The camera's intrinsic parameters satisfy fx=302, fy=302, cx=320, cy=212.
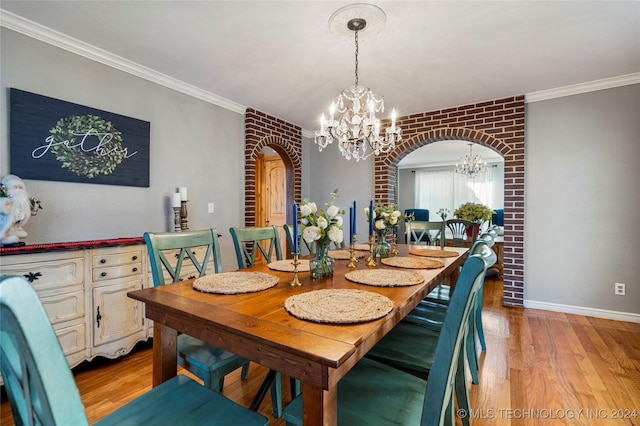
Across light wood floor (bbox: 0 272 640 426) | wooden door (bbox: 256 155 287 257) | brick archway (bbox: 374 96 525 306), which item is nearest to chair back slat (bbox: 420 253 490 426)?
light wood floor (bbox: 0 272 640 426)

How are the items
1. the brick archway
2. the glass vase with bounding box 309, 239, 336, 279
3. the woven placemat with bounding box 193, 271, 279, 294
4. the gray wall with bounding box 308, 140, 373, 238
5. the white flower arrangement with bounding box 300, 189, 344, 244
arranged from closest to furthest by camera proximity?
the woven placemat with bounding box 193, 271, 279, 294
the white flower arrangement with bounding box 300, 189, 344, 244
the glass vase with bounding box 309, 239, 336, 279
the brick archway
the gray wall with bounding box 308, 140, 373, 238

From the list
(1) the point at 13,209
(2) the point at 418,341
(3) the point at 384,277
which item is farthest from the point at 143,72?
(2) the point at 418,341

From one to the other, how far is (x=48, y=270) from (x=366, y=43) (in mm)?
2611

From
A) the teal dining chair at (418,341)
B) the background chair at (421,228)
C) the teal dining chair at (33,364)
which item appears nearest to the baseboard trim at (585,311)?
the background chair at (421,228)

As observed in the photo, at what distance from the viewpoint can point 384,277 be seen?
148 cm

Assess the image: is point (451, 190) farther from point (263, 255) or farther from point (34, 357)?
point (34, 357)

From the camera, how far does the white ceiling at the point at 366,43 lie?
6.16 ft

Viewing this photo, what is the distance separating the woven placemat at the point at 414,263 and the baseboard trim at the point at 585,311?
88.9 inches

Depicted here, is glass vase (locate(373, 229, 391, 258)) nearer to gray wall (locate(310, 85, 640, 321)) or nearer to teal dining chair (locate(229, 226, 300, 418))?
teal dining chair (locate(229, 226, 300, 418))

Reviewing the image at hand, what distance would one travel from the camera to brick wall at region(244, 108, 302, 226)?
3.73 meters

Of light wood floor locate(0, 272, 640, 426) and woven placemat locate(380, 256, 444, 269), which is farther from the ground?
woven placemat locate(380, 256, 444, 269)

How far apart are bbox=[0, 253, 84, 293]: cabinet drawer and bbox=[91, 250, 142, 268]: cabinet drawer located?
0.08m

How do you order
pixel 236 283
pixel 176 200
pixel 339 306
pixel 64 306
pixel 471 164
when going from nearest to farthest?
1. pixel 339 306
2. pixel 236 283
3. pixel 64 306
4. pixel 176 200
5. pixel 471 164

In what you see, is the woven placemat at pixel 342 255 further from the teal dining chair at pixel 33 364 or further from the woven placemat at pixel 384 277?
the teal dining chair at pixel 33 364
